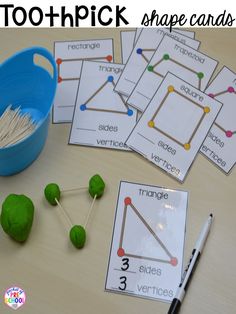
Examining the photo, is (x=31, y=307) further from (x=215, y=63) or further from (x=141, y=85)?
(x=215, y=63)

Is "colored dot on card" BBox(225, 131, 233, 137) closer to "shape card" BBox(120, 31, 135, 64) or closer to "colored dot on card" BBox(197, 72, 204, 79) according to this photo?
"colored dot on card" BBox(197, 72, 204, 79)

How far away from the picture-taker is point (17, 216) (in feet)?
1.95

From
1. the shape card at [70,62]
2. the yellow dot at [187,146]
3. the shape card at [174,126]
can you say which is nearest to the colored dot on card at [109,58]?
the shape card at [70,62]

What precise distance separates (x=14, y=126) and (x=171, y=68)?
32 cm

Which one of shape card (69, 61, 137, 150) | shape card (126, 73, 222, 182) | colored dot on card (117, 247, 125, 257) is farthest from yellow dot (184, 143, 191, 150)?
colored dot on card (117, 247, 125, 257)

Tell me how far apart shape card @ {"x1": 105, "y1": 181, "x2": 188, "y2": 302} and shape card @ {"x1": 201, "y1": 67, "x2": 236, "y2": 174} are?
0.30 feet

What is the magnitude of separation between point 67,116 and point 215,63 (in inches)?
12.1

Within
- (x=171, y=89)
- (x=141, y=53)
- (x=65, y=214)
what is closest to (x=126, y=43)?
(x=141, y=53)

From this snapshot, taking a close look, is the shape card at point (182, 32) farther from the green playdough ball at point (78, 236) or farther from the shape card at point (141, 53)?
the green playdough ball at point (78, 236)

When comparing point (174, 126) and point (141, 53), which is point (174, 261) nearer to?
point (174, 126)

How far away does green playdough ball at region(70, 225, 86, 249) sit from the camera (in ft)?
1.99

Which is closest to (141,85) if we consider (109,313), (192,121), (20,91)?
(192,121)

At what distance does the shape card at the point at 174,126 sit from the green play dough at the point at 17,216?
0.70ft

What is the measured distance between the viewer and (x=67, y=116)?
74 cm
